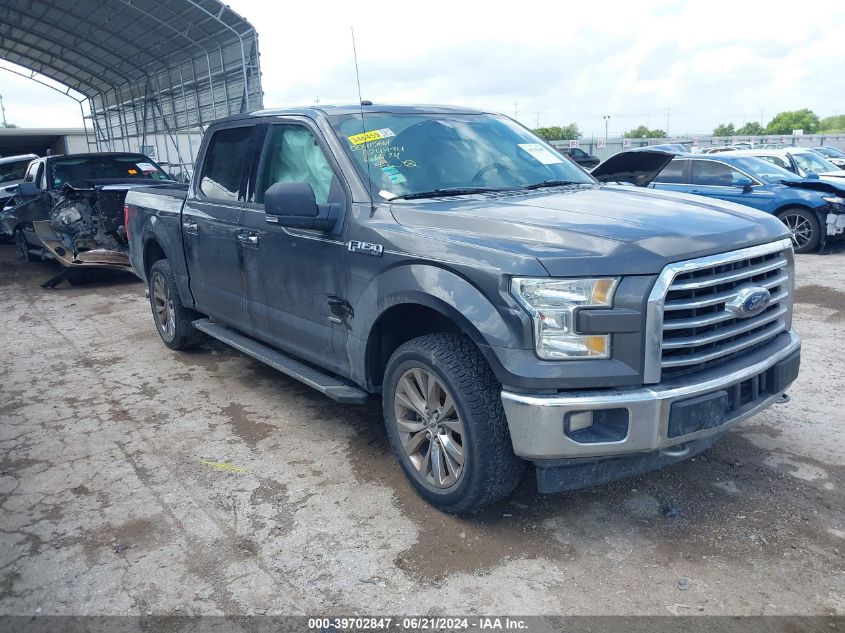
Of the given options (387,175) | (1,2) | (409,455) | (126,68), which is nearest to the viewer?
(409,455)

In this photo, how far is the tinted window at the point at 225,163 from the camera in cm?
491

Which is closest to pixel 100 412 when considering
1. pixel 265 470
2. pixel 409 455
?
pixel 265 470

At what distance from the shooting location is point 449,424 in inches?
128

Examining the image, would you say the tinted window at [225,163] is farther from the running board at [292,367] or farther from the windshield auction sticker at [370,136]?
the windshield auction sticker at [370,136]

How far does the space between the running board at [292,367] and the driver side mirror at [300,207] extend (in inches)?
35.8

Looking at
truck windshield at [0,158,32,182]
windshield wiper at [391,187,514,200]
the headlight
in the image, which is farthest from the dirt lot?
truck windshield at [0,158,32,182]

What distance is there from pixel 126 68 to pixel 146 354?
2069cm

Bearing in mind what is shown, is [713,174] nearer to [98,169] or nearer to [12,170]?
[98,169]

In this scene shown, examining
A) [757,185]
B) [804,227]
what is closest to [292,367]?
[757,185]

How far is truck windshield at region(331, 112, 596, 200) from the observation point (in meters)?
3.88

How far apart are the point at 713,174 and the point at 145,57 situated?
18156 millimetres

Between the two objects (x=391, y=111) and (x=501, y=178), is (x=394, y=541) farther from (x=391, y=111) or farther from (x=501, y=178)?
(x=391, y=111)

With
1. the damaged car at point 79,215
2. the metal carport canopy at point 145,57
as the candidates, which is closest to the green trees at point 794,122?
the metal carport canopy at point 145,57

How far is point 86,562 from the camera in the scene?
10.4 ft
